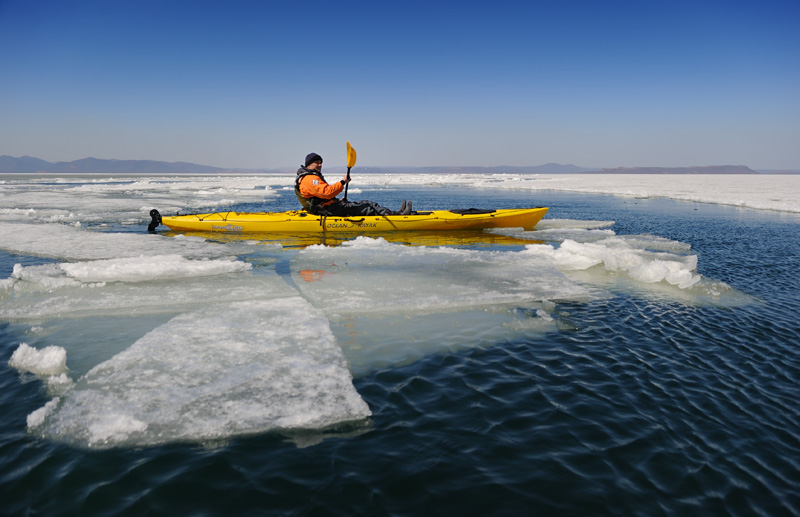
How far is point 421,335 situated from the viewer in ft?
15.2

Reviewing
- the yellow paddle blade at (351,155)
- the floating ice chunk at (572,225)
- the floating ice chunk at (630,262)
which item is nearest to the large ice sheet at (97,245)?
the yellow paddle blade at (351,155)

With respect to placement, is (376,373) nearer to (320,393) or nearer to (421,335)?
(320,393)

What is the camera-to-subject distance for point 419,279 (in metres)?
6.74

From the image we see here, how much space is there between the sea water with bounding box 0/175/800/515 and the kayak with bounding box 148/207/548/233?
4669mm

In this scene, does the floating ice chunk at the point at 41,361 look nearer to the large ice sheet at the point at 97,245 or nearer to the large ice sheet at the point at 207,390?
the large ice sheet at the point at 207,390

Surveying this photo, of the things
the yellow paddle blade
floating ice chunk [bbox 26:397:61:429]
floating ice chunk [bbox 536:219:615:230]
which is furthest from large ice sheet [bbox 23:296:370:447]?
floating ice chunk [bbox 536:219:615:230]

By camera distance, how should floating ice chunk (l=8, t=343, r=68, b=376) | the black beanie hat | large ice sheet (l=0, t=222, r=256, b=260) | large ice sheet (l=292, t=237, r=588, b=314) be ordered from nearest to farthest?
1. floating ice chunk (l=8, t=343, r=68, b=376)
2. large ice sheet (l=292, t=237, r=588, b=314)
3. large ice sheet (l=0, t=222, r=256, b=260)
4. the black beanie hat

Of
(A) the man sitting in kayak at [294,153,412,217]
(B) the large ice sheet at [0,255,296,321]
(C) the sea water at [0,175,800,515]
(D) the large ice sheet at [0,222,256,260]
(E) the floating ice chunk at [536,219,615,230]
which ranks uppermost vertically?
(A) the man sitting in kayak at [294,153,412,217]

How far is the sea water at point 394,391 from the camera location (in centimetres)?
244

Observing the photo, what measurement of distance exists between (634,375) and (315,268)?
5.16 m

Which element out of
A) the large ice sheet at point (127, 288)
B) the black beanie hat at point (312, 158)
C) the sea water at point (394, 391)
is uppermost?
the black beanie hat at point (312, 158)

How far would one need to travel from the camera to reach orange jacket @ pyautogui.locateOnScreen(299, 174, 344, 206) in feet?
36.3

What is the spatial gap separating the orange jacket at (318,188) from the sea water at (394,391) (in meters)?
4.40

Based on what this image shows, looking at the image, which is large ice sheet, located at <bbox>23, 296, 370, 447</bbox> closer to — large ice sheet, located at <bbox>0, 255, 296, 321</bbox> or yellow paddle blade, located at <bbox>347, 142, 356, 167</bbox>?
large ice sheet, located at <bbox>0, 255, 296, 321</bbox>
